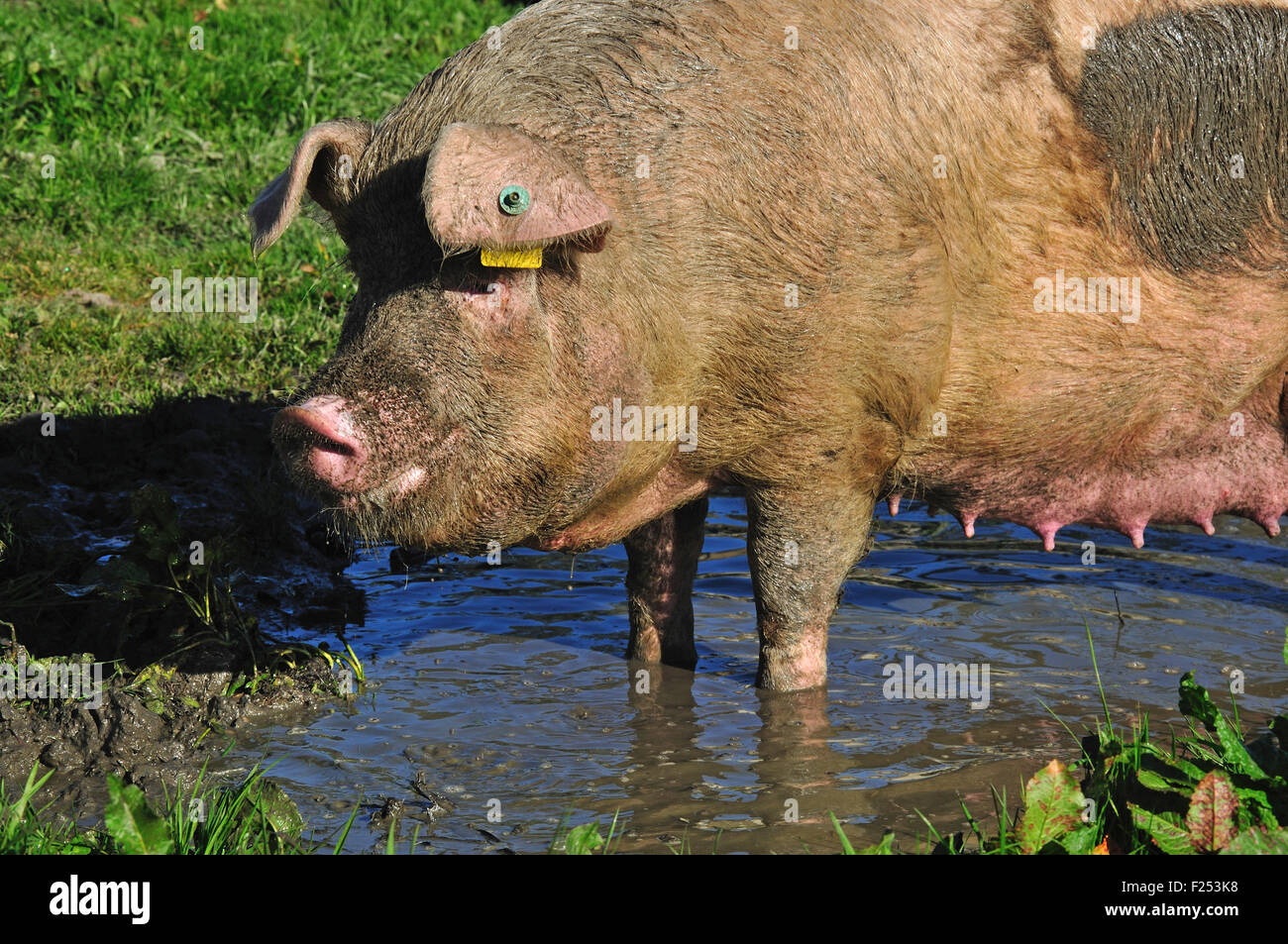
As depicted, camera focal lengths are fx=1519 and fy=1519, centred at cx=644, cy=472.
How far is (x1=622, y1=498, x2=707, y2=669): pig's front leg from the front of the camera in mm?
4652

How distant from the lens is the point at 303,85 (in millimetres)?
8766

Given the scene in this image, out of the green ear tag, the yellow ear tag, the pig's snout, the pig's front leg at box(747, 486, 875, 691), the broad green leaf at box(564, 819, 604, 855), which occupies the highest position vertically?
the green ear tag

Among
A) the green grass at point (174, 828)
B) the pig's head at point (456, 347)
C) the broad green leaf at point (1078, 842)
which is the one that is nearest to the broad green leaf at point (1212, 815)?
the broad green leaf at point (1078, 842)

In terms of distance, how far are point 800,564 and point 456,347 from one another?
4.10ft

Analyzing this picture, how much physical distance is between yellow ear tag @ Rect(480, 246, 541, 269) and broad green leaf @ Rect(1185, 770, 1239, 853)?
1787 mm

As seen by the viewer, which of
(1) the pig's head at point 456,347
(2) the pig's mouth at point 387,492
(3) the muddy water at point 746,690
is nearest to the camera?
(1) the pig's head at point 456,347

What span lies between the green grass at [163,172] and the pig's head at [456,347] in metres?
2.90

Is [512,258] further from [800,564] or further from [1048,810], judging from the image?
[1048,810]

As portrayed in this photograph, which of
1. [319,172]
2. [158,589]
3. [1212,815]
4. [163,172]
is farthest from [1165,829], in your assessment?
[163,172]

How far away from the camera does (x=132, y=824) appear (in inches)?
116

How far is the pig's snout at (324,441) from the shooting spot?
11.1 ft

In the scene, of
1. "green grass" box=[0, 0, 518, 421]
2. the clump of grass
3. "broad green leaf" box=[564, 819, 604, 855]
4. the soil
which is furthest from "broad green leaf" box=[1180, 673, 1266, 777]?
"green grass" box=[0, 0, 518, 421]

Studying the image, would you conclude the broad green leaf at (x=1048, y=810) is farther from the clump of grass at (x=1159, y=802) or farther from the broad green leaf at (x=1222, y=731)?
the broad green leaf at (x=1222, y=731)

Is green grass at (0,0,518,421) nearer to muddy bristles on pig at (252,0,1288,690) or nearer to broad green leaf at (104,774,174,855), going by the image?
muddy bristles on pig at (252,0,1288,690)
